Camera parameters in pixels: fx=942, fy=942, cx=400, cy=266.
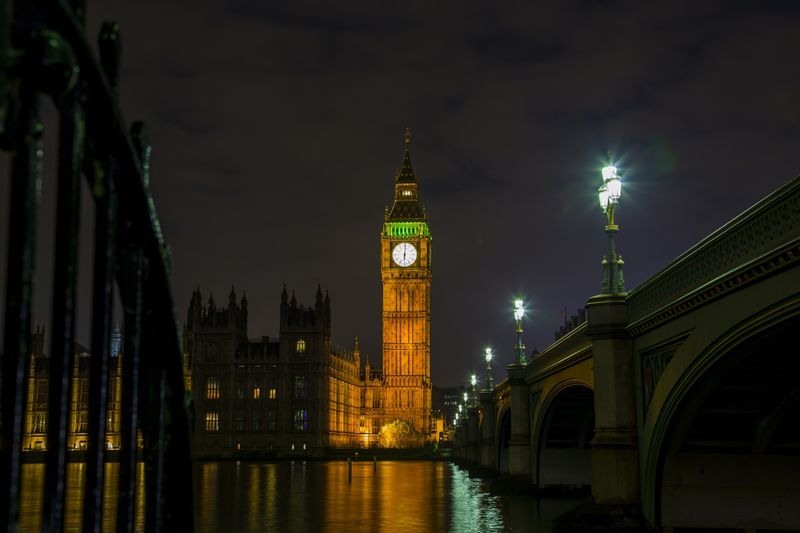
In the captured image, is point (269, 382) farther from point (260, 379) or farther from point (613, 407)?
→ point (613, 407)

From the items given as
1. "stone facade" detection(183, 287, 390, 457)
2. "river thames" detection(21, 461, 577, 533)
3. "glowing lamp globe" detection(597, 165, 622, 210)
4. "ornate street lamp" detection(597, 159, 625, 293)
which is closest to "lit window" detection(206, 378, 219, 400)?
"stone facade" detection(183, 287, 390, 457)

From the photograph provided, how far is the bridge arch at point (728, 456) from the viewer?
19859 millimetres

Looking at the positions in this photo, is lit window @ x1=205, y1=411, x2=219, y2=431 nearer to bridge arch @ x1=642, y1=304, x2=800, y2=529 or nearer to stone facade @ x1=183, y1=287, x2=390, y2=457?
stone facade @ x1=183, y1=287, x2=390, y2=457

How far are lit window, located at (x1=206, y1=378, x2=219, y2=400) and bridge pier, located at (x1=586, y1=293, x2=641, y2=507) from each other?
114 metres

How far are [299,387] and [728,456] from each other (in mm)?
114549

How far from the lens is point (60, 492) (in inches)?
152

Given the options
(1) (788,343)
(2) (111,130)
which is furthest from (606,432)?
(2) (111,130)

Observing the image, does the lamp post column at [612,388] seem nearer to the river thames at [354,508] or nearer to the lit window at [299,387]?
the river thames at [354,508]

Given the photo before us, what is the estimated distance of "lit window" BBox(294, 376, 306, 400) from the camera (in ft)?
435

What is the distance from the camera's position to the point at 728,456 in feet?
69.7

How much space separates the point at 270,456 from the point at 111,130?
113754 mm

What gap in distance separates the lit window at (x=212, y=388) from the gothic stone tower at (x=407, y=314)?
127ft

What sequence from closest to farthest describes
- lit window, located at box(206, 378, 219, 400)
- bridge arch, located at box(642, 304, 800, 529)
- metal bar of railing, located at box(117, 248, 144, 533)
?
metal bar of railing, located at box(117, 248, 144, 533)
bridge arch, located at box(642, 304, 800, 529)
lit window, located at box(206, 378, 219, 400)

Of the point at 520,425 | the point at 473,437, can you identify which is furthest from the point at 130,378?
the point at 473,437
